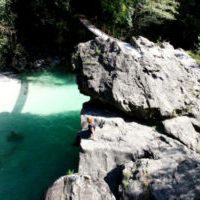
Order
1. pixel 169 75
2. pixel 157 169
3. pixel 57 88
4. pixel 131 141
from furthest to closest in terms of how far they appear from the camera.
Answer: pixel 57 88, pixel 169 75, pixel 131 141, pixel 157 169

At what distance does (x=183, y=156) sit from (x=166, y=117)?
2.00 m

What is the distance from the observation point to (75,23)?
18.9m

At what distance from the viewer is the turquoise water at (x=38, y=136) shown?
10812mm

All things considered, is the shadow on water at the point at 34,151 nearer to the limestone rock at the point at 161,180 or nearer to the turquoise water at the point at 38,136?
the turquoise water at the point at 38,136

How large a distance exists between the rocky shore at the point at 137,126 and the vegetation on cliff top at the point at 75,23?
21.4ft

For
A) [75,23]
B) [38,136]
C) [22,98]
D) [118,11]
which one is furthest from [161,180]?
[118,11]

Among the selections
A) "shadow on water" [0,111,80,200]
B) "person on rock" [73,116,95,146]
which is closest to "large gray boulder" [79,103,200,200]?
"person on rock" [73,116,95,146]

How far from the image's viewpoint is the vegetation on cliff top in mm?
18141

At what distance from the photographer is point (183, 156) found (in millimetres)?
9211

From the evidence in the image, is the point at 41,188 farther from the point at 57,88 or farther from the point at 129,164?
the point at 57,88

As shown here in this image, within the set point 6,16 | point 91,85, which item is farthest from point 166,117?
point 6,16

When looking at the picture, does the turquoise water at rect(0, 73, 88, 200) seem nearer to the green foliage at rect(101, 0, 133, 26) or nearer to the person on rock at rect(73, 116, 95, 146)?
the person on rock at rect(73, 116, 95, 146)

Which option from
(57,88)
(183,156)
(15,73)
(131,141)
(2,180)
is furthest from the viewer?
(15,73)

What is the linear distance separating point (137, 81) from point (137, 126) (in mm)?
1429
